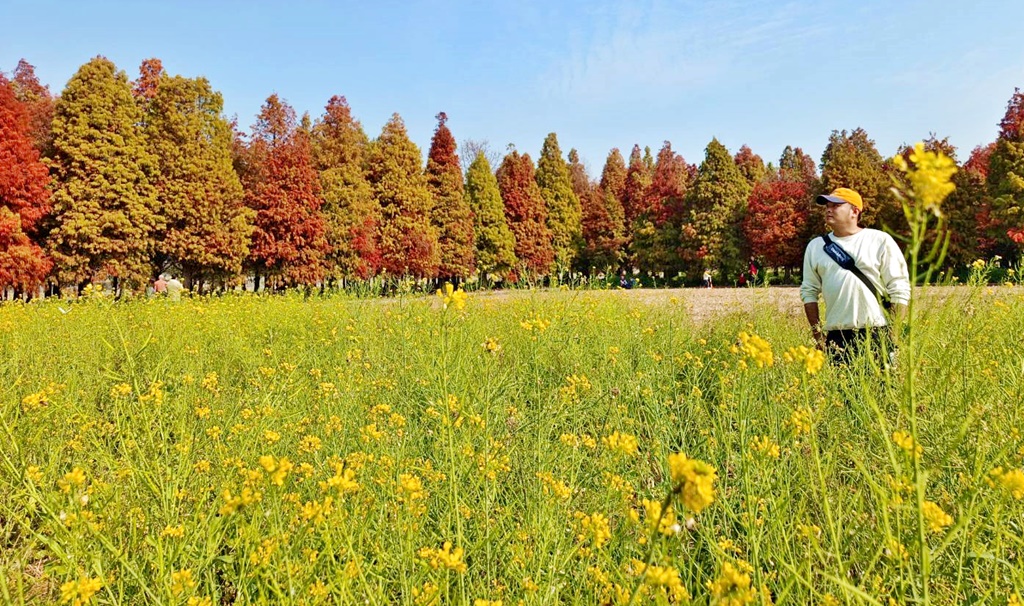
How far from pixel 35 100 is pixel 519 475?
32476mm

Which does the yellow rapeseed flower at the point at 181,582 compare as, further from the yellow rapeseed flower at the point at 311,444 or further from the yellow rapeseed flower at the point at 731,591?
the yellow rapeseed flower at the point at 731,591

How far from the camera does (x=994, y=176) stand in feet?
61.2

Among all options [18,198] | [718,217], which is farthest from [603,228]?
[18,198]

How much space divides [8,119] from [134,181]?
3.86 metres

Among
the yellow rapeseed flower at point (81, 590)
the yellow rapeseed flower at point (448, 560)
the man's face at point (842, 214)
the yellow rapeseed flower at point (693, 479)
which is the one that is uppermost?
the man's face at point (842, 214)

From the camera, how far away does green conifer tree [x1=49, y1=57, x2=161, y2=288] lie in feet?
54.3

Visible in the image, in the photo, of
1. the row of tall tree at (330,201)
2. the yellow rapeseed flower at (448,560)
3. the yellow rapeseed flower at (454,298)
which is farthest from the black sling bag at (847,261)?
the row of tall tree at (330,201)

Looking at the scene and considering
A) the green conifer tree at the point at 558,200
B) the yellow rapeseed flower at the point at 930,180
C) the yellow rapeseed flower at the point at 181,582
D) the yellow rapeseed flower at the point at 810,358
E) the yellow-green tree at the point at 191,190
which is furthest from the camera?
the green conifer tree at the point at 558,200

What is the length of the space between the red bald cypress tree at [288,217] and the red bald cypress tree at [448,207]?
6048mm

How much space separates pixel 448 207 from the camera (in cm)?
2634

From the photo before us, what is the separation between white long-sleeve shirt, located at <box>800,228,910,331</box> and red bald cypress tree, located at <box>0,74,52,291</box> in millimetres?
18667

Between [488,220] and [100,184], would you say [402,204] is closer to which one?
[488,220]

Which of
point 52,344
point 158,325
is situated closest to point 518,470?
point 158,325

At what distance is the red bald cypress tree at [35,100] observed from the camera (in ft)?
A: 66.4
